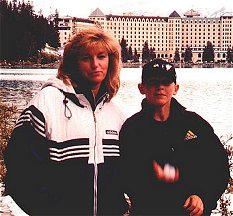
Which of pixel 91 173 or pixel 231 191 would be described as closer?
pixel 91 173

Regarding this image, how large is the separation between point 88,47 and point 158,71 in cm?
18

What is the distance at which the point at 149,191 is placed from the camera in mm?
1235

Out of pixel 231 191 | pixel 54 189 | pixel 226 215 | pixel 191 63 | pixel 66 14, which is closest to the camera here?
pixel 54 189

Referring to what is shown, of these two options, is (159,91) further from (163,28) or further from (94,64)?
(163,28)

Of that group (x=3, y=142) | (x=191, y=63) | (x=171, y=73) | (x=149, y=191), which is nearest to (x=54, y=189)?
(x=149, y=191)

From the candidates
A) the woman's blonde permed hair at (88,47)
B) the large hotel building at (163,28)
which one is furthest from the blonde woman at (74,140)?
the large hotel building at (163,28)

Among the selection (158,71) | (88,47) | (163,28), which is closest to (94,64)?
(88,47)

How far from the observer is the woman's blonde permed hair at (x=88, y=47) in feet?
3.87

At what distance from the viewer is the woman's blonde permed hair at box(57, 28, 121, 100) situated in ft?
3.87

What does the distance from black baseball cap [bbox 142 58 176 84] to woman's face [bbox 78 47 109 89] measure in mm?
102

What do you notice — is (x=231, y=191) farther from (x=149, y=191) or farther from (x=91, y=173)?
(x=91, y=173)

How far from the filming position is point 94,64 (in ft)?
3.89

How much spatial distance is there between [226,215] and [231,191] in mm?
156

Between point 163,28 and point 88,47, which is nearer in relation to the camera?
point 88,47
